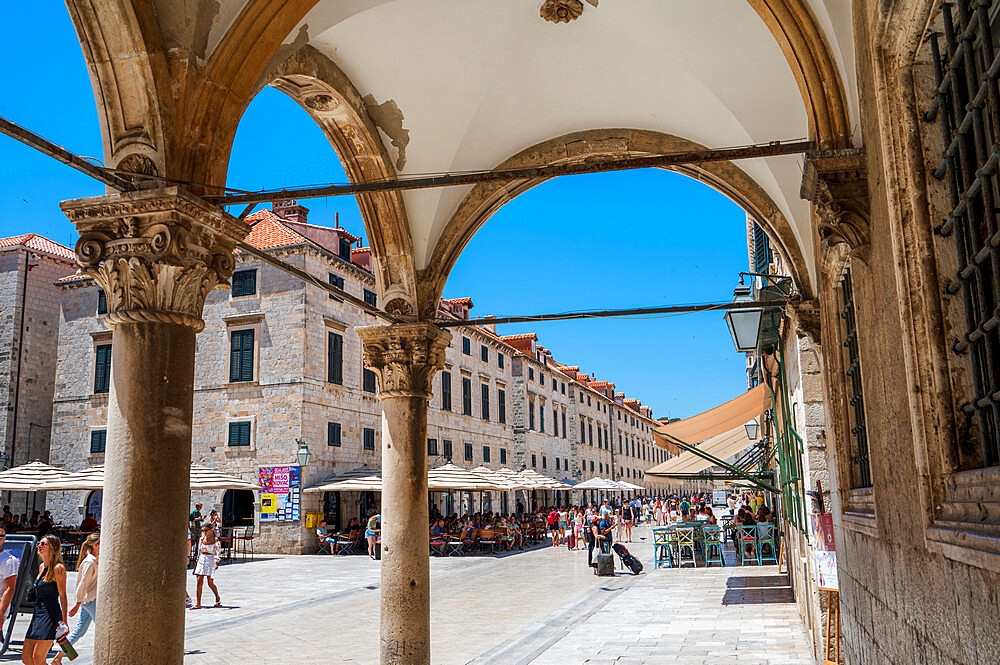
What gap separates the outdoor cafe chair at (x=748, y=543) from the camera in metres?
17.3

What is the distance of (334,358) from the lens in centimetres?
2666

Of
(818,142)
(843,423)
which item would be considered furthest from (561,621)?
(818,142)

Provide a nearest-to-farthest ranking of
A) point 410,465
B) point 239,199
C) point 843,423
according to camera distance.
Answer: point 239,199
point 843,423
point 410,465

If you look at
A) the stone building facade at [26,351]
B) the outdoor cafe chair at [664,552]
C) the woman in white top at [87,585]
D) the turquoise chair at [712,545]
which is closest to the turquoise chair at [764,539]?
the turquoise chair at [712,545]

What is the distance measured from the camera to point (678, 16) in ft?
22.7

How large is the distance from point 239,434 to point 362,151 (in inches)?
761

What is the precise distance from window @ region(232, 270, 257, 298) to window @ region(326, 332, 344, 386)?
8.98 ft

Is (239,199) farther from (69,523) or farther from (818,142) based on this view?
(69,523)

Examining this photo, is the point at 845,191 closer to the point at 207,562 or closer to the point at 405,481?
the point at 405,481

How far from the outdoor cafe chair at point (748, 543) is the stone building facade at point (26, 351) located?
21704 millimetres

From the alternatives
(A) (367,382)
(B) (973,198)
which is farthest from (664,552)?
(B) (973,198)

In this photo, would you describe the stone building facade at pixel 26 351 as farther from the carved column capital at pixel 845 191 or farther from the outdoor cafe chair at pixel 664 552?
the carved column capital at pixel 845 191

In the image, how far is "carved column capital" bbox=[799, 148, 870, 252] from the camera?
366 cm

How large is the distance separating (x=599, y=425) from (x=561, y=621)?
4821 centimetres
